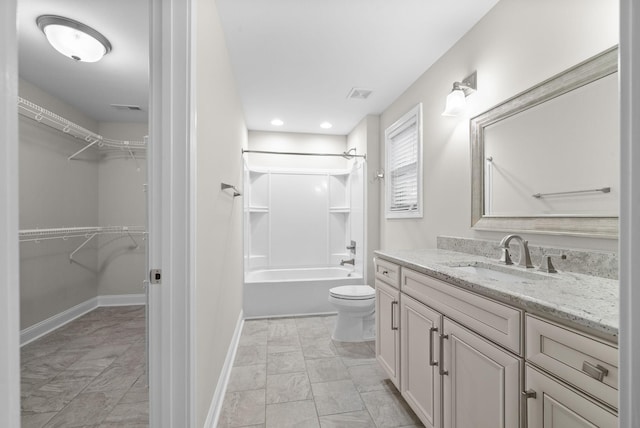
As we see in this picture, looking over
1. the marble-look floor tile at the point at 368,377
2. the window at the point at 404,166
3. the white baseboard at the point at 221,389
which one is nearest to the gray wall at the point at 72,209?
the white baseboard at the point at 221,389

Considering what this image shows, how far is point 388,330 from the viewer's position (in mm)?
1949

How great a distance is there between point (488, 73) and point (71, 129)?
12.5ft

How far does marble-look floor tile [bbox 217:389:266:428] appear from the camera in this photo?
1669mm

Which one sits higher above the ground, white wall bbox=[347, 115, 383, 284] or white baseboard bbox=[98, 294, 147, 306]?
white wall bbox=[347, 115, 383, 284]

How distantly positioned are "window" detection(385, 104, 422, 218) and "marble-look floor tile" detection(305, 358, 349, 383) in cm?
141

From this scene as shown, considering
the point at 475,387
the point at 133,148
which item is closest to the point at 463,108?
the point at 475,387

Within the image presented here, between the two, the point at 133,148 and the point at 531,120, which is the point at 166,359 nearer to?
the point at 531,120

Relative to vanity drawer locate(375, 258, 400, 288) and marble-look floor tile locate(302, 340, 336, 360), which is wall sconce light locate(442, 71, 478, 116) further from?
marble-look floor tile locate(302, 340, 336, 360)

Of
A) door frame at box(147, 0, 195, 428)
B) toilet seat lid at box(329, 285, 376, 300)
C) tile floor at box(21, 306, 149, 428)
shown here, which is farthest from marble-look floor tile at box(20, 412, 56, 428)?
toilet seat lid at box(329, 285, 376, 300)

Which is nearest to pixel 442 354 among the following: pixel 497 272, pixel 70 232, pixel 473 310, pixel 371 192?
pixel 473 310

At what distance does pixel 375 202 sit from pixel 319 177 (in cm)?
113

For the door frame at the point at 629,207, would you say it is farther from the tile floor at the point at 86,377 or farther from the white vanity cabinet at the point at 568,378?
the tile floor at the point at 86,377

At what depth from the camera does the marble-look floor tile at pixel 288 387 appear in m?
1.88

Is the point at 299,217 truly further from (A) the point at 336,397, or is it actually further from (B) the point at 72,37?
(B) the point at 72,37
